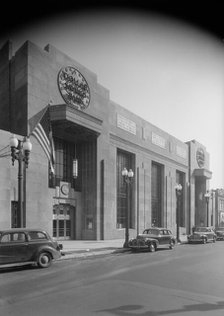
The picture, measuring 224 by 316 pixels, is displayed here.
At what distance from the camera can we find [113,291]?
9.47 meters

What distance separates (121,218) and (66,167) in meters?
A: 8.66

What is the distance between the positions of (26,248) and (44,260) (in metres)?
0.93

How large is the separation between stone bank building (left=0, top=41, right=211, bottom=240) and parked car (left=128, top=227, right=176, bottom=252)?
22.8 ft

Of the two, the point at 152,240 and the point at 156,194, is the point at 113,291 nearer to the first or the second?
the point at 152,240

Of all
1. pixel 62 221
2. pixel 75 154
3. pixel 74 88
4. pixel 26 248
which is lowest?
pixel 62 221

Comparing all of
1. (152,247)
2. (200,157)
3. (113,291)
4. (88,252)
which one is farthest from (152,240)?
(200,157)

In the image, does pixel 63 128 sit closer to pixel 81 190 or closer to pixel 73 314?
pixel 81 190

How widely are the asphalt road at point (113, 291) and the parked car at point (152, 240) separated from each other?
8.07 meters

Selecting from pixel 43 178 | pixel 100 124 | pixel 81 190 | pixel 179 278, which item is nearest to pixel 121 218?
pixel 81 190

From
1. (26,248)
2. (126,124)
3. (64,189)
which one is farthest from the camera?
(126,124)

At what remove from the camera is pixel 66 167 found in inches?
1273

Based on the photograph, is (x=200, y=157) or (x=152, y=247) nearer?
(x=152, y=247)

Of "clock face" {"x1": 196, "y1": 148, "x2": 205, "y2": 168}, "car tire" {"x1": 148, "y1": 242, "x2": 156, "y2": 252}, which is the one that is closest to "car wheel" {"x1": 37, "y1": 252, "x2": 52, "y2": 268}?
"car tire" {"x1": 148, "y1": 242, "x2": 156, "y2": 252}

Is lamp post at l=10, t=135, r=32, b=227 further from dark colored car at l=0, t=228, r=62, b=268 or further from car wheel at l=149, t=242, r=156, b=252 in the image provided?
car wheel at l=149, t=242, r=156, b=252
